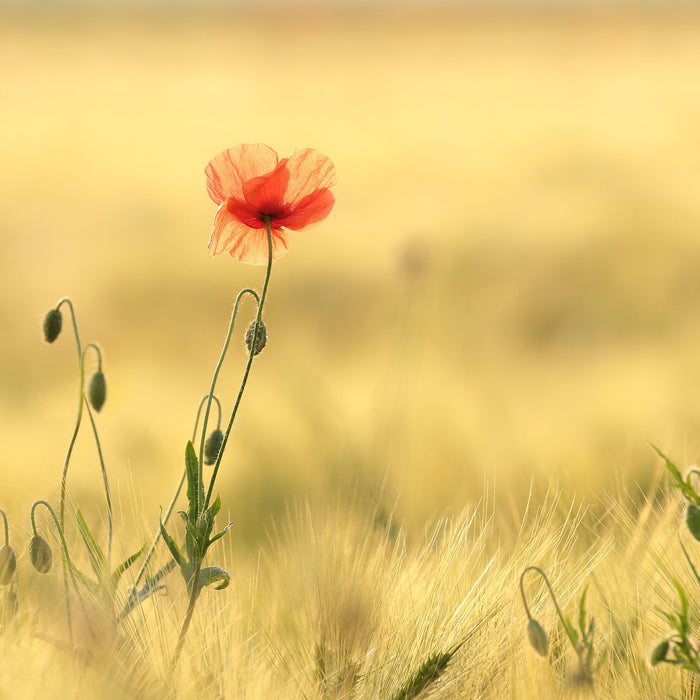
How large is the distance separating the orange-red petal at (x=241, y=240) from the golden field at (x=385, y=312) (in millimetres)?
239

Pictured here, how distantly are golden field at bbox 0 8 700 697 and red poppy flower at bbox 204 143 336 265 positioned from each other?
27cm

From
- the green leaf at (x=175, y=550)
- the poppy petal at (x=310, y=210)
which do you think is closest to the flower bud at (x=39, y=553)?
the green leaf at (x=175, y=550)

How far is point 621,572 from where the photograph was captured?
1.04m

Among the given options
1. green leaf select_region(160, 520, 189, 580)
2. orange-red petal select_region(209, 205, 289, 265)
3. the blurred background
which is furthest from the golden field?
orange-red petal select_region(209, 205, 289, 265)

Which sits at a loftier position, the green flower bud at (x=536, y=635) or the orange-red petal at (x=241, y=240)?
the orange-red petal at (x=241, y=240)

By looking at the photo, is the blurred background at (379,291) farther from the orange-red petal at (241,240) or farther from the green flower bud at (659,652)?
the green flower bud at (659,652)

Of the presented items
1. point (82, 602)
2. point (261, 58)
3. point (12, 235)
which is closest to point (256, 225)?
point (82, 602)

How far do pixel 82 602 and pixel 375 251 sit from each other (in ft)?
12.2

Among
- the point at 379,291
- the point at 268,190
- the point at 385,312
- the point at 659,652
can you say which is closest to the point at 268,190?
the point at 268,190

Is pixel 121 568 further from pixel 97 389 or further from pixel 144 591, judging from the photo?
pixel 97 389

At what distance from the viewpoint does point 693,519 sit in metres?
0.74

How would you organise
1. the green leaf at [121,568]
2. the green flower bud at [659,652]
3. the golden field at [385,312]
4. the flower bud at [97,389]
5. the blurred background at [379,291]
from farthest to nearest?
the blurred background at [379,291], the golden field at [385,312], the flower bud at [97,389], the green leaf at [121,568], the green flower bud at [659,652]

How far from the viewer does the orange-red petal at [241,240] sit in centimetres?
89

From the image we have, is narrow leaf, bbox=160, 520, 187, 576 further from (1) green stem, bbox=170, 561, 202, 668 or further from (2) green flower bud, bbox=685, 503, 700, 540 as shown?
(2) green flower bud, bbox=685, 503, 700, 540
